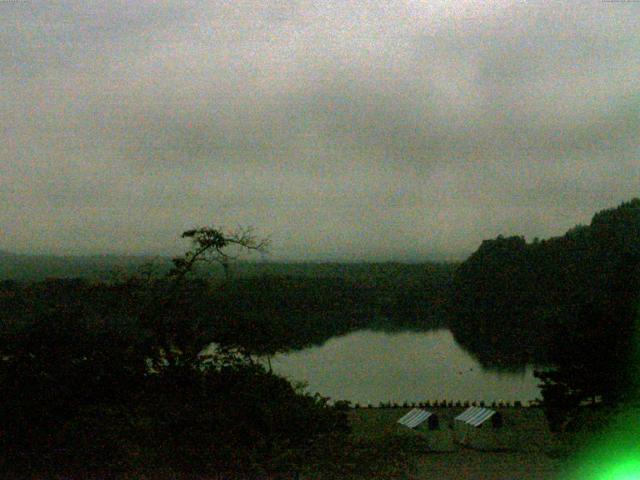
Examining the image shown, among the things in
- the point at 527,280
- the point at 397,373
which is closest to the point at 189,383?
the point at 397,373

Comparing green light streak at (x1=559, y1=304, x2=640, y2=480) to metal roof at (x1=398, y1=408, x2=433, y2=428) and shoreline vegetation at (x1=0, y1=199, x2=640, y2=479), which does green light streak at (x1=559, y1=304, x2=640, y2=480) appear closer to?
shoreline vegetation at (x1=0, y1=199, x2=640, y2=479)

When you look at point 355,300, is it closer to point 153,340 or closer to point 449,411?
point 449,411

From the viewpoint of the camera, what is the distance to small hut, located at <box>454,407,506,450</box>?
11.7 meters

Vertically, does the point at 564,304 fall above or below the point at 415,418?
above

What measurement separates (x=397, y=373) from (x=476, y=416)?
48.3ft

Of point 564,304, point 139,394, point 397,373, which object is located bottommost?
point 397,373

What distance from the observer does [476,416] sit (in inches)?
510

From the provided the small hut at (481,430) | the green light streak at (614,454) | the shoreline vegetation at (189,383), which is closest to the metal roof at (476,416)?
the small hut at (481,430)

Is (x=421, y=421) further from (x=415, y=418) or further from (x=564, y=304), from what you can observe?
(x=564, y=304)

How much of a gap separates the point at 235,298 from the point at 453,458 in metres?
4.61

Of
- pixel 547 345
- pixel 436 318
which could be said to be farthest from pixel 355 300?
pixel 547 345

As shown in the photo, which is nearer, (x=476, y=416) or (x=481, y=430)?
(x=481, y=430)

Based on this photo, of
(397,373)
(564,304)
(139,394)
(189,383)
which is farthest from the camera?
(397,373)

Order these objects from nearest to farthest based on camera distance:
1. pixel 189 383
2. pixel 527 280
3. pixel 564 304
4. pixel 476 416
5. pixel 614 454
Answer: pixel 614 454 → pixel 189 383 → pixel 476 416 → pixel 564 304 → pixel 527 280
